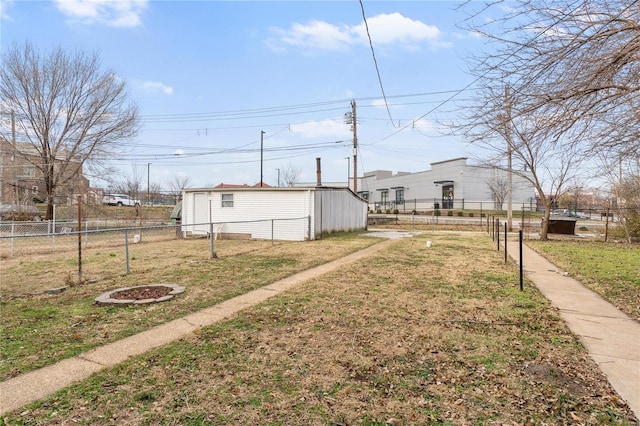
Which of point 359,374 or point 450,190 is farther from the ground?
point 450,190

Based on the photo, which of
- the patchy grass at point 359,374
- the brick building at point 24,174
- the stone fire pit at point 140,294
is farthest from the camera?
the brick building at point 24,174

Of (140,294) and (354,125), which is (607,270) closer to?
(140,294)

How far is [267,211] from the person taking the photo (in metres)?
16.2

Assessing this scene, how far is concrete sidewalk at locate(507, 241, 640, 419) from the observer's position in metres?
2.93

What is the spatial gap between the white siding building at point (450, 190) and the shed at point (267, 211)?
2698cm

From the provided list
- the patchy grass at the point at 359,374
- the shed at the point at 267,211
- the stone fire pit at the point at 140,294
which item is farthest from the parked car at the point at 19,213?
the patchy grass at the point at 359,374

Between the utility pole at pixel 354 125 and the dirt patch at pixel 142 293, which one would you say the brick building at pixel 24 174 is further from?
the dirt patch at pixel 142 293

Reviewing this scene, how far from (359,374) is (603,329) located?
10.5ft

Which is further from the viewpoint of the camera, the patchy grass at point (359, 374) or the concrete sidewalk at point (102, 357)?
the concrete sidewalk at point (102, 357)

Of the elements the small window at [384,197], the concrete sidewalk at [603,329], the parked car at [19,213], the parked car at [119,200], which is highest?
the small window at [384,197]

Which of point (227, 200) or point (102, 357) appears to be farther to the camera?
point (227, 200)

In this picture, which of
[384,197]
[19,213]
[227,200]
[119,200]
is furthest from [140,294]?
[384,197]

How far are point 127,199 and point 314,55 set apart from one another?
39.0m

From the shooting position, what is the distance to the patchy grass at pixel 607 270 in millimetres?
5617
